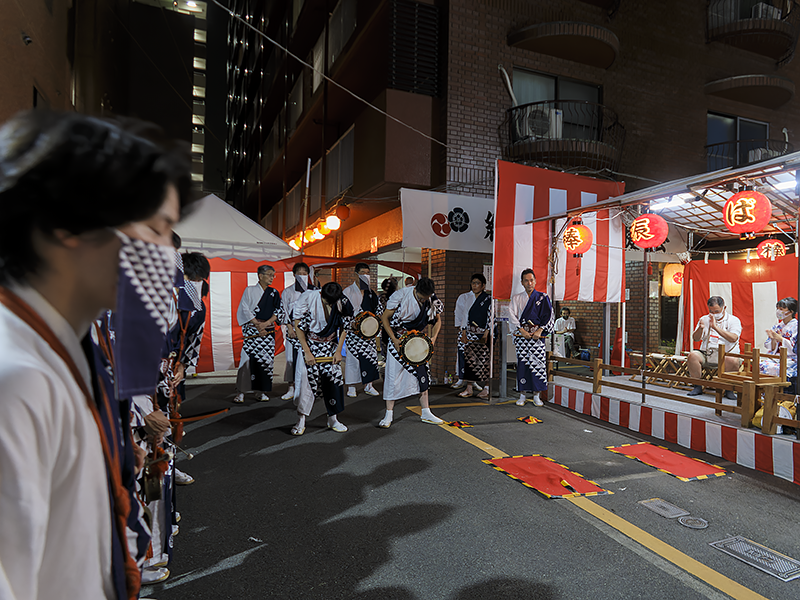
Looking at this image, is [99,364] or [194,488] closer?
[99,364]

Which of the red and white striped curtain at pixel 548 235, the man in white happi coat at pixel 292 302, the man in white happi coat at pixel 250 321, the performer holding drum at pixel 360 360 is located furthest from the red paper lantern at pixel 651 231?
the man in white happi coat at pixel 250 321

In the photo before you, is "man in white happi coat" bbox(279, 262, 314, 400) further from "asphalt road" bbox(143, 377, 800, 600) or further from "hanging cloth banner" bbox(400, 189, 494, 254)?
"asphalt road" bbox(143, 377, 800, 600)

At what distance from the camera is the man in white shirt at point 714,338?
7633 millimetres

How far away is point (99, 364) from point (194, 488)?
380 centimetres

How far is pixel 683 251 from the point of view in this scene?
10805mm

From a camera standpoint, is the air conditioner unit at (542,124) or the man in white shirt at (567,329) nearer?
the air conditioner unit at (542,124)

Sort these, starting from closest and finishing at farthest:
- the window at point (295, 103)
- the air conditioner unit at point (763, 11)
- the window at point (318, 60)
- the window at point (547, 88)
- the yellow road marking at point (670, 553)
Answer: the yellow road marking at point (670, 553)
the window at point (547, 88)
the air conditioner unit at point (763, 11)
the window at point (318, 60)
the window at point (295, 103)

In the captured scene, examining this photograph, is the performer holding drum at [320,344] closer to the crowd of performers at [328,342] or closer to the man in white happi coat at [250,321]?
the crowd of performers at [328,342]

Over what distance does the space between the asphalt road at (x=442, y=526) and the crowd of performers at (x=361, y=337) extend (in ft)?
2.64

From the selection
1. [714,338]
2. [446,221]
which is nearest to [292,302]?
[446,221]

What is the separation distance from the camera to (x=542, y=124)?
10.4 metres

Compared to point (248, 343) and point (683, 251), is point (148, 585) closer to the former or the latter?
point (248, 343)

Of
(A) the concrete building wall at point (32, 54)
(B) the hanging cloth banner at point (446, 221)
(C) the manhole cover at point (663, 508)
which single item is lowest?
(C) the manhole cover at point (663, 508)

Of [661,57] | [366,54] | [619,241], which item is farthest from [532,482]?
[661,57]
